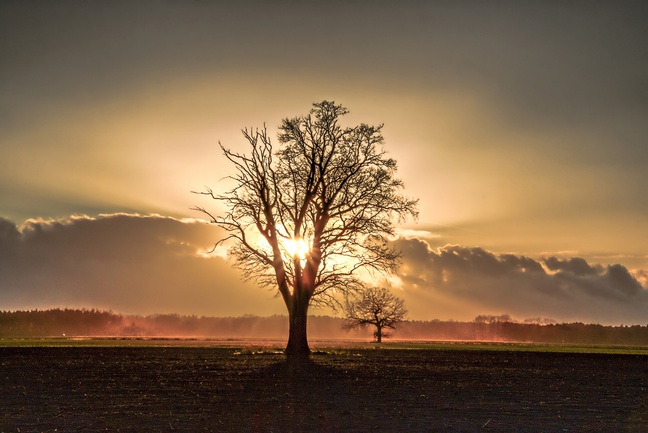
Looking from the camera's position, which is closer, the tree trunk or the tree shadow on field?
the tree shadow on field

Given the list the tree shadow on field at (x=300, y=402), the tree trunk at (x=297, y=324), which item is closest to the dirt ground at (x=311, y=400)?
the tree shadow on field at (x=300, y=402)

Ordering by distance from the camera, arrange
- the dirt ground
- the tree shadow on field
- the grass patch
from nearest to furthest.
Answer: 1. the tree shadow on field
2. the dirt ground
3. the grass patch

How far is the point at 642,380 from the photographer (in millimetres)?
37281

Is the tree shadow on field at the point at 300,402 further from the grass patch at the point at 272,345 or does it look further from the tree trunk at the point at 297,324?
the grass patch at the point at 272,345

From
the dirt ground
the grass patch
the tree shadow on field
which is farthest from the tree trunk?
the tree shadow on field

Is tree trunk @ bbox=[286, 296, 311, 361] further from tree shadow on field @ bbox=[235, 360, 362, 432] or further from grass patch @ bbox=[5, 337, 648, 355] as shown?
tree shadow on field @ bbox=[235, 360, 362, 432]

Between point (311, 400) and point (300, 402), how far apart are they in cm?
79

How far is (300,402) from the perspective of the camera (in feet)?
77.3

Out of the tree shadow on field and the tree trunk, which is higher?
the tree trunk

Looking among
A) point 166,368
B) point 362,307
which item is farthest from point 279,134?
point 362,307

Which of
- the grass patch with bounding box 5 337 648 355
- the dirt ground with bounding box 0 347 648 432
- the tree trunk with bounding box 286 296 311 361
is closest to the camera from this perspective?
the dirt ground with bounding box 0 347 648 432

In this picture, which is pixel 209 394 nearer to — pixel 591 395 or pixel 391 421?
pixel 391 421

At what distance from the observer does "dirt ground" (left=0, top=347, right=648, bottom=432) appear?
62.0 ft

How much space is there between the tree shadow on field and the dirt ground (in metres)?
0.04
